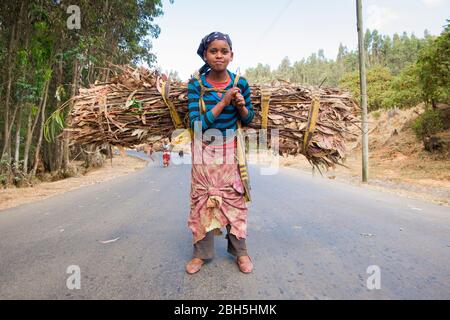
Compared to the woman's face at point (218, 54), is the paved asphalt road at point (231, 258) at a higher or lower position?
lower

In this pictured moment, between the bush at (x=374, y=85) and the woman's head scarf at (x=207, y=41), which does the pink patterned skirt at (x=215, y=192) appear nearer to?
the woman's head scarf at (x=207, y=41)

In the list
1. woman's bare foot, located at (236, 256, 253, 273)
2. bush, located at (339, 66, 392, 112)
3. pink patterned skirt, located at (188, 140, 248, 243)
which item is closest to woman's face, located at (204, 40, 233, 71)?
pink patterned skirt, located at (188, 140, 248, 243)

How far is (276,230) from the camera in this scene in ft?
12.1

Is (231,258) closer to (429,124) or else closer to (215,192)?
(215,192)

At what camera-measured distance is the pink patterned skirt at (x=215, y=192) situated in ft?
8.55

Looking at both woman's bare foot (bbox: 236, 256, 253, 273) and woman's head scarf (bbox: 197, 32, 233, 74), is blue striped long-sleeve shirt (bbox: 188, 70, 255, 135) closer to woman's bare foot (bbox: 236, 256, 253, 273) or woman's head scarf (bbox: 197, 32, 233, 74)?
woman's head scarf (bbox: 197, 32, 233, 74)

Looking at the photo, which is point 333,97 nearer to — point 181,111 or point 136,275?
point 181,111

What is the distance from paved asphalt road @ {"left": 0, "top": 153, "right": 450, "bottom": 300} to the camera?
2.16 m

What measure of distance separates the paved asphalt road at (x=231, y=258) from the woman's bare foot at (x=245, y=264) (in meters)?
0.05

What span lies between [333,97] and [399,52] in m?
72.4

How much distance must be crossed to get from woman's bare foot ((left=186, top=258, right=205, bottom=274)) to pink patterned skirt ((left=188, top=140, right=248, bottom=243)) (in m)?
0.16

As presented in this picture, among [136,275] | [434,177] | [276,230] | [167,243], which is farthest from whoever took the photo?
[434,177]

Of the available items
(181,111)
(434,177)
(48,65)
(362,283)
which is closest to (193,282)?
(362,283)

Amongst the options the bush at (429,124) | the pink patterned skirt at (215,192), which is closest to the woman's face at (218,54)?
the pink patterned skirt at (215,192)
